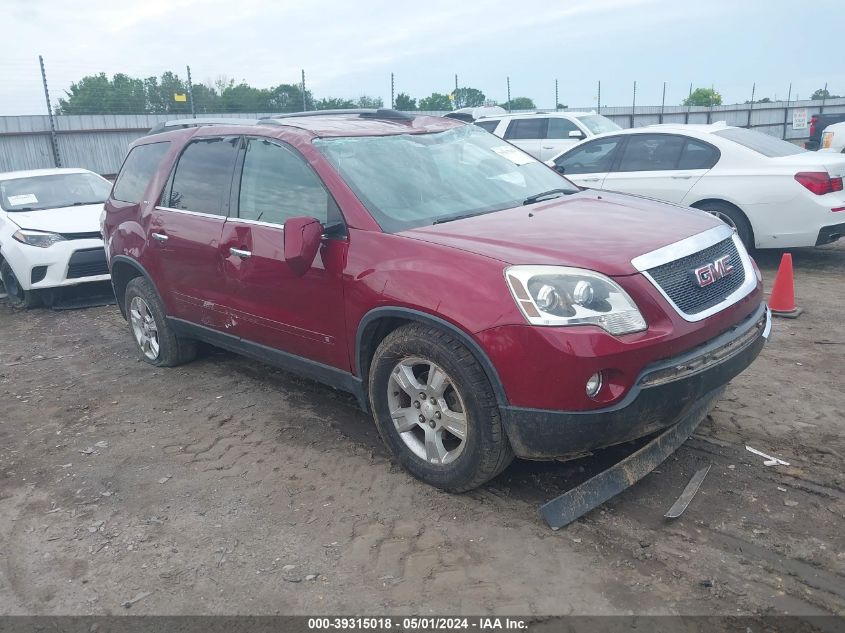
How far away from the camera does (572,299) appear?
3000 millimetres

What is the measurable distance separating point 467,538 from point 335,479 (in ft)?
2.97

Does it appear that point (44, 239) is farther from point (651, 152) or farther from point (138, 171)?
point (651, 152)

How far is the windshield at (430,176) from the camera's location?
12.5 ft

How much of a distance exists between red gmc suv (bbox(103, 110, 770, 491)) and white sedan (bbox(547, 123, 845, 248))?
3.67m

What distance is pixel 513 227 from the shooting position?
3.55 meters

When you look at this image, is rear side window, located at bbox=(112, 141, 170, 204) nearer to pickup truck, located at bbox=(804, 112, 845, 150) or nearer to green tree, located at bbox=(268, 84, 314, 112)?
green tree, located at bbox=(268, 84, 314, 112)

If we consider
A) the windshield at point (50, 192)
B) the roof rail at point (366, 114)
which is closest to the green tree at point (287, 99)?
the windshield at point (50, 192)

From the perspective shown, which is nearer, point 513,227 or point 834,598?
point 834,598

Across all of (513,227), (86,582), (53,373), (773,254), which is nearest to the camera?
(86,582)

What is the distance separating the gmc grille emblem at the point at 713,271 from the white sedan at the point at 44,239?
22.3 feet

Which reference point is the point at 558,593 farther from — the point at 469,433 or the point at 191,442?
the point at 191,442

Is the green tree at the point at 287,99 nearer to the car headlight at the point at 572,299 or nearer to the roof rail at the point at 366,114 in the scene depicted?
the roof rail at the point at 366,114

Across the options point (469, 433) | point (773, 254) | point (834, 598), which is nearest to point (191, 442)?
point (469, 433)

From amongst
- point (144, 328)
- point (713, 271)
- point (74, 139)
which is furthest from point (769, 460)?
point (74, 139)
